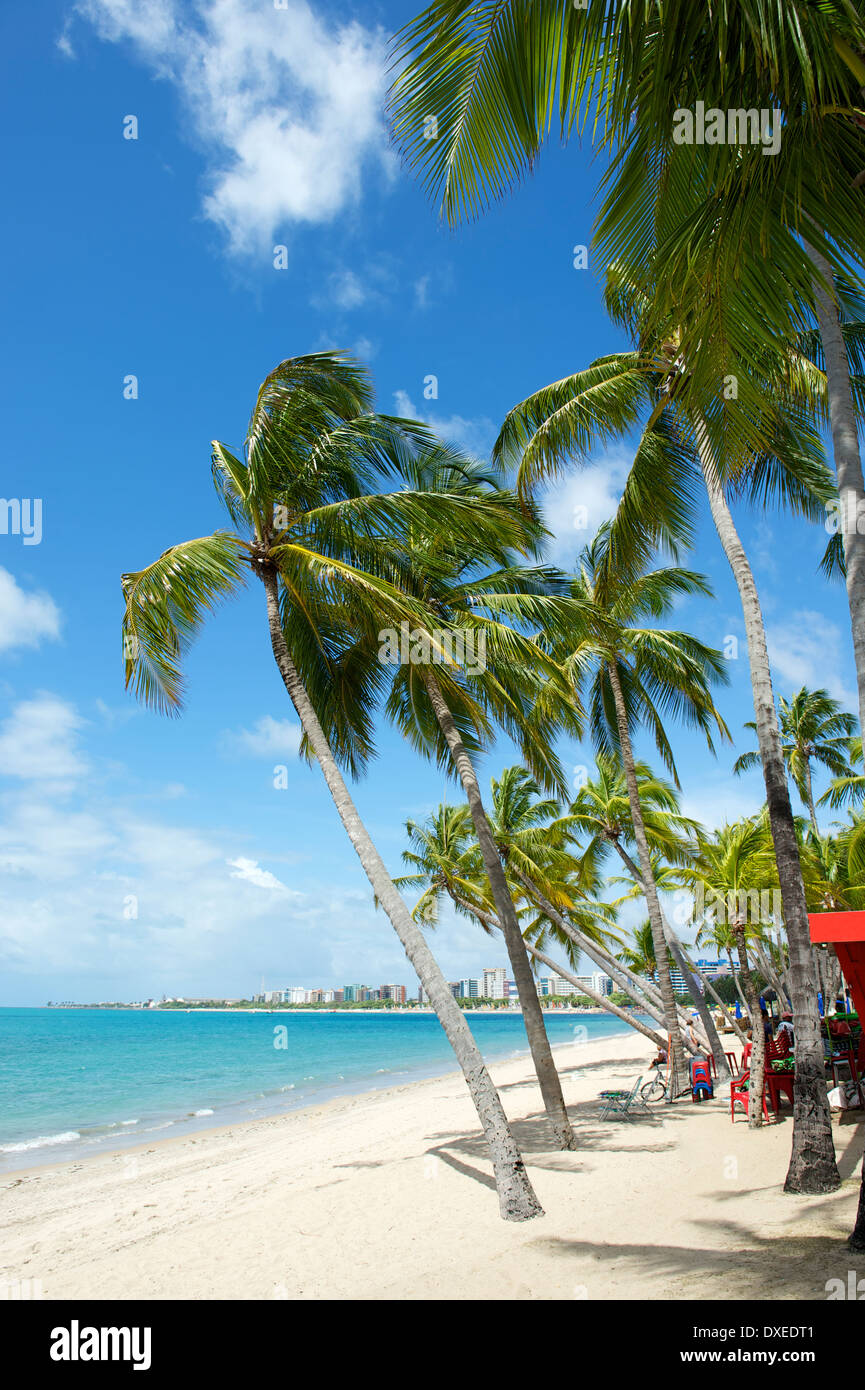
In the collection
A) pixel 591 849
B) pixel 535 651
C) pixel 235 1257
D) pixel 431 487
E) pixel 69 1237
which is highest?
pixel 431 487

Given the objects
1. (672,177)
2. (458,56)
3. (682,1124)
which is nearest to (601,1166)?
(682,1124)

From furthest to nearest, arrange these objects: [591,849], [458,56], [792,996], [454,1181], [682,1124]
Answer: [591,849] < [682,1124] < [454,1181] < [792,996] < [458,56]

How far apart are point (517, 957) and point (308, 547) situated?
5.87 m

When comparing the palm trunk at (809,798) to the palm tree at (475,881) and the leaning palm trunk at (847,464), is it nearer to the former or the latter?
the palm tree at (475,881)

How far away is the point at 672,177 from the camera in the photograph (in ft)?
12.8

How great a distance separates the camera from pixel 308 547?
9742 mm

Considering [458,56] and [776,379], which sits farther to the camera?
[776,379]

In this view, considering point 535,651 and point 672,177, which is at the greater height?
point 672,177

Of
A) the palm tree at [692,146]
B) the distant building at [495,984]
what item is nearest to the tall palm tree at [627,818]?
the palm tree at [692,146]

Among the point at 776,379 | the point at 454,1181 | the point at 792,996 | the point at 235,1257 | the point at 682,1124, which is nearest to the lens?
the point at 776,379

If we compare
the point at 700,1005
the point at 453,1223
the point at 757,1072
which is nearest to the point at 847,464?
the point at 453,1223

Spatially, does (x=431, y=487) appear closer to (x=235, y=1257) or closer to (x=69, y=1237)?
(x=235, y=1257)
